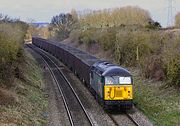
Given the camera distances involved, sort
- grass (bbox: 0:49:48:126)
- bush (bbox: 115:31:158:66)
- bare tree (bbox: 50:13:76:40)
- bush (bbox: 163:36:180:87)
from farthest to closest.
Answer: bare tree (bbox: 50:13:76:40) < bush (bbox: 115:31:158:66) < bush (bbox: 163:36:180:87) < grass (bbox: 0:49:48:126)

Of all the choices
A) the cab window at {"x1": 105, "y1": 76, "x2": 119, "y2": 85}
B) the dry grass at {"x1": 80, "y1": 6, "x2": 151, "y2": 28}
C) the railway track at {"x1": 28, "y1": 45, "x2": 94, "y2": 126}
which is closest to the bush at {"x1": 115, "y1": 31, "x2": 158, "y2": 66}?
the railway track at {"x1": 28, "y1": 45, "x2": 94, "y2": 126}

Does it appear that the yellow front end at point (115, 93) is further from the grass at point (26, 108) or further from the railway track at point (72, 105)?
the grass at point (26, 108)

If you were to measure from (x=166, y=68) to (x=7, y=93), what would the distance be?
39.2ft

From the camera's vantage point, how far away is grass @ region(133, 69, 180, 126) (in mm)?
21156

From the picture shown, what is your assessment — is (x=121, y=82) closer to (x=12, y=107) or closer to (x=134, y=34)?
(x=12, y=107)

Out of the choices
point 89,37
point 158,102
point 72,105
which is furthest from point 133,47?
point 89,37

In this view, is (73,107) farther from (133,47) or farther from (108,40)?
(108,40)

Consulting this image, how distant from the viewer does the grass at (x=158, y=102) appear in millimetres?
21156

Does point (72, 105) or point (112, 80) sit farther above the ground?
point (112, 80)

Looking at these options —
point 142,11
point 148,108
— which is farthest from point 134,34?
point 142,11

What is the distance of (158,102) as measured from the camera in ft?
82.5

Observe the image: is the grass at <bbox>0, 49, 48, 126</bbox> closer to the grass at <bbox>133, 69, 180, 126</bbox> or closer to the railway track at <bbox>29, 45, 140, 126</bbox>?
the railway track at <bbox>29, 45, 140, 126</bbox>

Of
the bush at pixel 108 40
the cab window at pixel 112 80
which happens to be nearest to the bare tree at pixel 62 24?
the bush at pixel 108 40

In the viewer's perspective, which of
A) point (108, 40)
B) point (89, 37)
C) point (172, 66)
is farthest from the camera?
point (89, 37)
